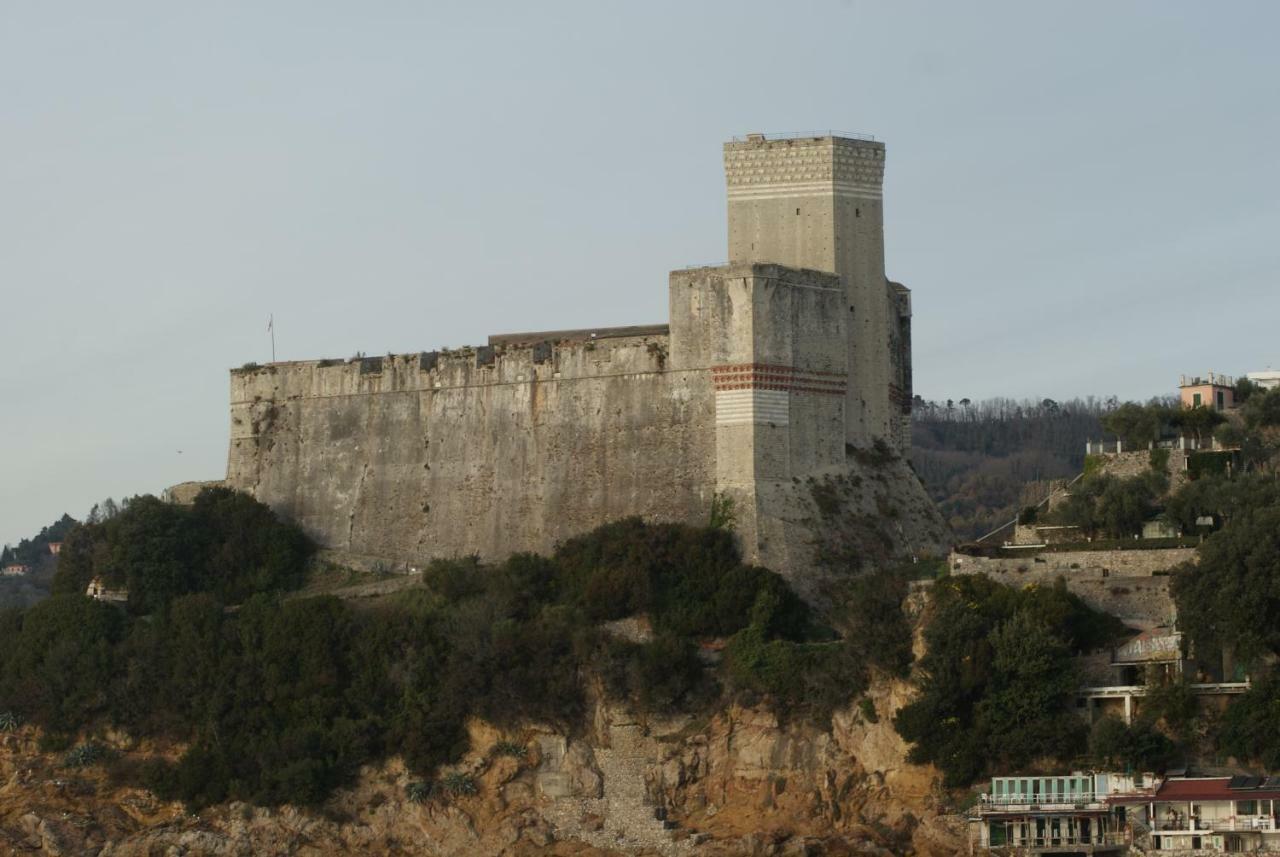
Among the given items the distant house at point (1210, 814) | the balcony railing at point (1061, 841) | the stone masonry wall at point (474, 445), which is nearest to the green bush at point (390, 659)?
the stone masonry wall at point (474, 445)

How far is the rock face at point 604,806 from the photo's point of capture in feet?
165

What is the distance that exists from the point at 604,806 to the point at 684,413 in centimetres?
856

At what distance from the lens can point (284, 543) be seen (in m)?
60.8

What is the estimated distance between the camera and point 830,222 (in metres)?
58.6

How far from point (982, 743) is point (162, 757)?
16.1 m

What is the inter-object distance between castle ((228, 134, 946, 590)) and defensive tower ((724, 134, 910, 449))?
39mm

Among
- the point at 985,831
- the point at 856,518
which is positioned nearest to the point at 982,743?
the point at 985,831

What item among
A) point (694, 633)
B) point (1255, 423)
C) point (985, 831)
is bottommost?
point (985, 831)

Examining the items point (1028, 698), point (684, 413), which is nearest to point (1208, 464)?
point (1028, 698)

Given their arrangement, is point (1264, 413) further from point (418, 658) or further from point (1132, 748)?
point (418, 658)

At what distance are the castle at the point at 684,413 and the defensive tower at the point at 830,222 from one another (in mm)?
39

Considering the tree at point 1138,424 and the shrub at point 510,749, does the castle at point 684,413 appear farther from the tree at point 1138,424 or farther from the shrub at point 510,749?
the shrub at point 510,749

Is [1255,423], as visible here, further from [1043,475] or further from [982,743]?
[1043,475]

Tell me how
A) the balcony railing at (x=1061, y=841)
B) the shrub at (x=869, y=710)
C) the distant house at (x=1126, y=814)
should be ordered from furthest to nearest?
1. the shrub at (x=869, y=710)
2. the balcony railing at (x=1061, y=841)
3. the distant house at (x=1126, y=814)
